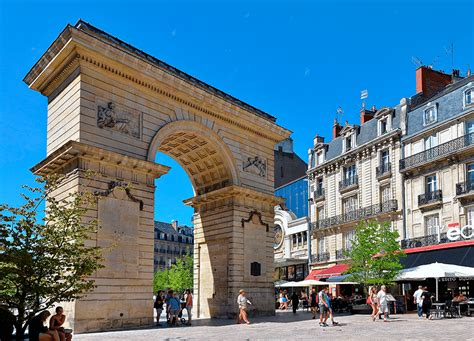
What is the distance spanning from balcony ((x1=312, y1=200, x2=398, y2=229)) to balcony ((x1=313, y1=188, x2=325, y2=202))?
5.96ft

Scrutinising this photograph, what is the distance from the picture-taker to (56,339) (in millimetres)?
10250

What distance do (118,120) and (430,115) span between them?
836 inches

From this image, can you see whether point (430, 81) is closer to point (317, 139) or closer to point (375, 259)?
point (317, 139)

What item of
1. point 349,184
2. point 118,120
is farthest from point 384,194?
point 118,120

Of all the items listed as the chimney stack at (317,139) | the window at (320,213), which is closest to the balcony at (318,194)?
the window at (320,213)

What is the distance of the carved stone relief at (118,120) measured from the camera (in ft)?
60.4

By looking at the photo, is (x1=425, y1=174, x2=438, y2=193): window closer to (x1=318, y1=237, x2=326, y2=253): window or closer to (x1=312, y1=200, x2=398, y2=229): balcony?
(x1=312, y1=200, x2=398, y2=229): balcony

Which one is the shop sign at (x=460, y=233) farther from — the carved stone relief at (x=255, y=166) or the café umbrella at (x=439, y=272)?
the carved stone relief at (x=255, y=166)

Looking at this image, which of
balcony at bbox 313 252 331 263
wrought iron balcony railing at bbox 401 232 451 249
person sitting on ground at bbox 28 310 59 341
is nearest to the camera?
person sitting on ground at bbox 28 310 59 341

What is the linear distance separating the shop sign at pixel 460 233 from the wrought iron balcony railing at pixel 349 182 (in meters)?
9.27

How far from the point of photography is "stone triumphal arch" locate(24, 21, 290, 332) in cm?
1766

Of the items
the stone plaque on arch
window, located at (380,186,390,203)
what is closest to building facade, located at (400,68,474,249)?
window, located at (380,186,390,203)

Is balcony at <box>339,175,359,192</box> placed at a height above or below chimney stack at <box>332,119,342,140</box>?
below

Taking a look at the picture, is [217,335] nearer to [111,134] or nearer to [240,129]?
[111,134]
